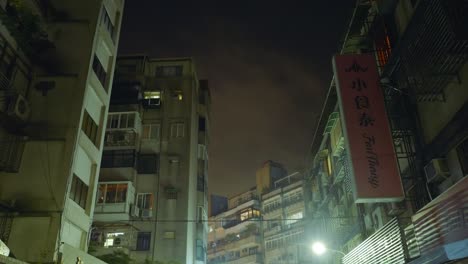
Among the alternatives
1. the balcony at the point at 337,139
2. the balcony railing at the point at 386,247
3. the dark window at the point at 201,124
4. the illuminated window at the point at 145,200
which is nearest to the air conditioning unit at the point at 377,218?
the balcony railing at the point at 386,247

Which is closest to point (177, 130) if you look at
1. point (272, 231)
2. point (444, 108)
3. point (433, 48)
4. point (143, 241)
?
point (143, 241)

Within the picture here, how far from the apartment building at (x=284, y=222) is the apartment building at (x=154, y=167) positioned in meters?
19.9

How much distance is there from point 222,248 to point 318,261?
2992 cm

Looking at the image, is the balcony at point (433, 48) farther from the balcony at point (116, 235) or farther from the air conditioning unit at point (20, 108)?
the balcony at point (116, 235)

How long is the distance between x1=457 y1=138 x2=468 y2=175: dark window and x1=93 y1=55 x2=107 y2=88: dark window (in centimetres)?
1764

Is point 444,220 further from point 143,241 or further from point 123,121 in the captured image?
point 123,121

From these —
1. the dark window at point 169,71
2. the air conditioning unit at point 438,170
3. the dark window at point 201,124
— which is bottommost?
the air conditioning unit at point 438,170

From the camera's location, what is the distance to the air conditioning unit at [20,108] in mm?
16231

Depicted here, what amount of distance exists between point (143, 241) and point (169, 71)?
16.4 m

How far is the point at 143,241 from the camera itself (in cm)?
3017

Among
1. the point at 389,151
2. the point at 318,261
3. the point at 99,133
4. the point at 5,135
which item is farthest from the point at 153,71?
the point at 389,151

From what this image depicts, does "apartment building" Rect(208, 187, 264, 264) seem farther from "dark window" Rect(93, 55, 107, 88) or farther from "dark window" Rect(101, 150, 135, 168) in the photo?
"dark window" Rect(93, 55, 107, 88)

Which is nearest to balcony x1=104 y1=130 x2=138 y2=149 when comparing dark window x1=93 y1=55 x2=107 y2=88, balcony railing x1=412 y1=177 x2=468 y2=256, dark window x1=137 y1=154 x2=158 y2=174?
dark window x1=137 y1=154 x2=158 y2=174

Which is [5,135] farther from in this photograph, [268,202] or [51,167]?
[268,202]
